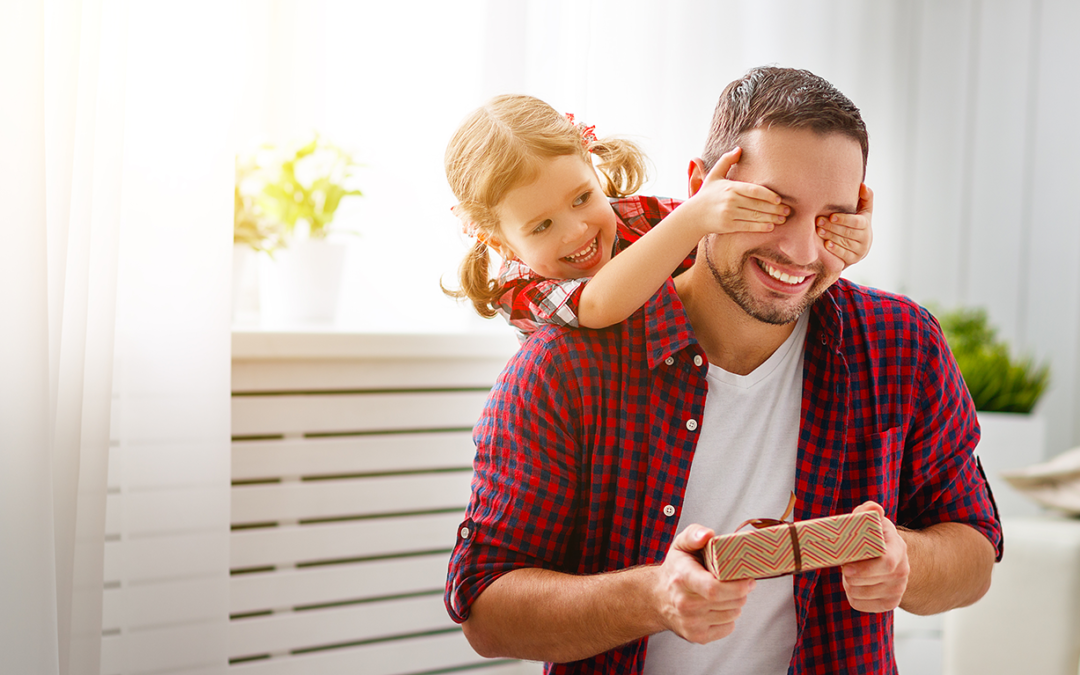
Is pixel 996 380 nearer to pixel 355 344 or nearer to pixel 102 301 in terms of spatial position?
pixel 355 344

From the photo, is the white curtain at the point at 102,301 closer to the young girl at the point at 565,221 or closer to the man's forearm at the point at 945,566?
the young girl at the point at 565,221

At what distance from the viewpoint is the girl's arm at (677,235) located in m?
0.92

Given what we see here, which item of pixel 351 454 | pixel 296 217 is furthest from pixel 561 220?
pixel 296 217

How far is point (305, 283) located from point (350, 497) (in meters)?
0.49

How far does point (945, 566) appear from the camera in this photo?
3.34ft

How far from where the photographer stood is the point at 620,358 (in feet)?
3.47

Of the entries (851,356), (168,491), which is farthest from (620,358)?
(168,491)

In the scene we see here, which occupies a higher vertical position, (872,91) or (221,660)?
(872,91)

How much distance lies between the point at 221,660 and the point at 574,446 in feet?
2.68

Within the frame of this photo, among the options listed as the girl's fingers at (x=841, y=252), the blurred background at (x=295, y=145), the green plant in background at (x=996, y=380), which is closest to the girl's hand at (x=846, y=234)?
the girl's fingers at (x=841, y=252)

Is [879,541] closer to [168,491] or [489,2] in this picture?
[168,491]

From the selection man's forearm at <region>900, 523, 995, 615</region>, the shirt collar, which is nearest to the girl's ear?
the shirt collar

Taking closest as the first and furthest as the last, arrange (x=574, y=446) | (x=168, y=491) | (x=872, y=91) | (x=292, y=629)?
1. (x=574, y=446)
2. (x=168, y=491)
3. (x=292, y=629)
4. (x=872, y=91)

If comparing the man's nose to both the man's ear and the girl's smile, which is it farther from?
the girl's smile
